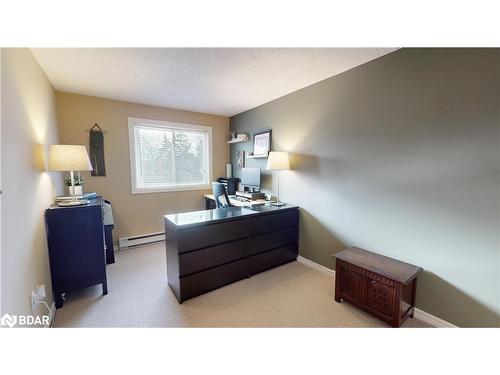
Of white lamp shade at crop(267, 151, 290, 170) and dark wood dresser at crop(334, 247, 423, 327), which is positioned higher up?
white lamp shade at crop(267, 151, 290, 170)

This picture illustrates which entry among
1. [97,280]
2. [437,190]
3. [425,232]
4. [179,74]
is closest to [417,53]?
[437,190]

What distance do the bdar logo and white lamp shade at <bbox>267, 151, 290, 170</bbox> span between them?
98.3 inches

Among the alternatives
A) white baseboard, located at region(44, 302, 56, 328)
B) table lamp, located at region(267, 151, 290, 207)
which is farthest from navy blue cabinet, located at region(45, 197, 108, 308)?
table lamp, located at region(267, 151, 290, 207)

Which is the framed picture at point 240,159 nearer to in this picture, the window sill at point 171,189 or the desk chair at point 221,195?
the window sill at point 171,189

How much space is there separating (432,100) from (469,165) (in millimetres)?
573

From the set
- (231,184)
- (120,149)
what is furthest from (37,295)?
(231,184)

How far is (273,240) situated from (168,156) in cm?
243

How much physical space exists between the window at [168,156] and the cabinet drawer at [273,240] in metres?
2.03

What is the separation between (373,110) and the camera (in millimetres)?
2033

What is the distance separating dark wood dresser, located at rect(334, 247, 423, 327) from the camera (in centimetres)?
163

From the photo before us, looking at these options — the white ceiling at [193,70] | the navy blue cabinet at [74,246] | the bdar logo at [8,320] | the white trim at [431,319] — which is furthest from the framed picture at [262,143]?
the bdar logo at [8,320]

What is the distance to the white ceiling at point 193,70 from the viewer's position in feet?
6.06

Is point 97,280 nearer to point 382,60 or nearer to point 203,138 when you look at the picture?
point 203,138

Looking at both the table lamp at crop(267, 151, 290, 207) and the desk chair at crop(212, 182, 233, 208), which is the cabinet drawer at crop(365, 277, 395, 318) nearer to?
the table lamp at crop(267, 151, 290, 207)
